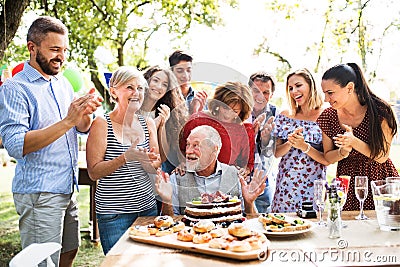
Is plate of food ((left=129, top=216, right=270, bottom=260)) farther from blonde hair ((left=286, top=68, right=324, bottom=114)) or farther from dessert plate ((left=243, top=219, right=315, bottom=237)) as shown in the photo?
blonde hair ((left=286, top=68, right=324, bottom=114))

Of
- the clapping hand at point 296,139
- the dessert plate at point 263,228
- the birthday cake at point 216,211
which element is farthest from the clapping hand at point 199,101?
the dessert plate at point 263,228

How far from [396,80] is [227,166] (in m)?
6.50

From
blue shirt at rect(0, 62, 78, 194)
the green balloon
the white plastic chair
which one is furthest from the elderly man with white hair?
the green balloon

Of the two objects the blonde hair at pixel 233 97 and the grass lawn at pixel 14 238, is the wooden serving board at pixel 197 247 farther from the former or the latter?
the grass lawn at pixel 14 238

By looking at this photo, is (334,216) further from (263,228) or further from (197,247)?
(197,247)

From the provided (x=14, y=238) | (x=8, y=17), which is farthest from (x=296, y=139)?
(x=14, y=238)

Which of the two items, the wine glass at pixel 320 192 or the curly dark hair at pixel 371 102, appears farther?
the curly dark hair at pixel 371 102

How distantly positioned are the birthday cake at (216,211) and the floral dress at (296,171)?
25.0 inches

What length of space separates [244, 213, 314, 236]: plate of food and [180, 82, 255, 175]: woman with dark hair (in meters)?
0.42

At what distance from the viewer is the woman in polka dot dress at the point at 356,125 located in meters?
2.52

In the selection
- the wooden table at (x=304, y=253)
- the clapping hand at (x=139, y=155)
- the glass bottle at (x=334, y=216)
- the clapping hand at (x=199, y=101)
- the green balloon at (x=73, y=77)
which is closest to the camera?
the wooden table at (x=304, y=253)

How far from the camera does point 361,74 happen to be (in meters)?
2.65

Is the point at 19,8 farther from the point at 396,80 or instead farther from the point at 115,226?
the point at 396,80

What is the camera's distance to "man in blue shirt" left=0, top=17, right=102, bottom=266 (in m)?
2.29
